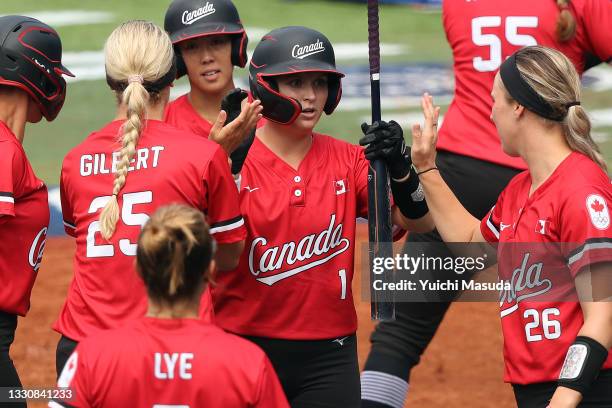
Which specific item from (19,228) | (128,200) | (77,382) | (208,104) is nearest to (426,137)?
(128,200)

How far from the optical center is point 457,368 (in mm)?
7672

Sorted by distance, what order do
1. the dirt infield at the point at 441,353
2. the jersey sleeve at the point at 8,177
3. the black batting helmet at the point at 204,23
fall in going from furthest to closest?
the dirt infield at the point at 441,353, the black batting helmet at the point at 204,23, the jersey sleeve at the point at 8,177

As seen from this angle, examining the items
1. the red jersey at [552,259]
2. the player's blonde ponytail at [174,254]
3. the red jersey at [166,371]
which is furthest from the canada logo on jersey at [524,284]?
the player's blonde ponytail at [174,254]

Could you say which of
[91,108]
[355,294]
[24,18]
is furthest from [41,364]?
[91,108]

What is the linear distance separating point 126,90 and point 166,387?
55.4 inches

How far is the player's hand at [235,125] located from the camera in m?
4.71

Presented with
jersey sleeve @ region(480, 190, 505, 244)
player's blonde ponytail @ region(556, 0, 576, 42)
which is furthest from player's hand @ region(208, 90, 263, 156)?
player's blonde ponytail @ region(556, 0, 576, 42)

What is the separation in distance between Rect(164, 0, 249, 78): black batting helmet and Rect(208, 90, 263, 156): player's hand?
1222 millimetres

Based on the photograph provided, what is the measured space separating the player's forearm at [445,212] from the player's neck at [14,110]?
170 cm

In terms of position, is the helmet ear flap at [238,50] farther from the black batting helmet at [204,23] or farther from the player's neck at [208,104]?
the player's neck at [208,104]

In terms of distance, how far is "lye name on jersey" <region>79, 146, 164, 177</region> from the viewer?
4.47 metres

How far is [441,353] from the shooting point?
312 inches

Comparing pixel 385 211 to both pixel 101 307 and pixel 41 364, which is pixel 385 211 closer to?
pixel 101 307

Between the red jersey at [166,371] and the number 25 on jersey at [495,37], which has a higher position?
the number 25 on jersey at [495,37]
